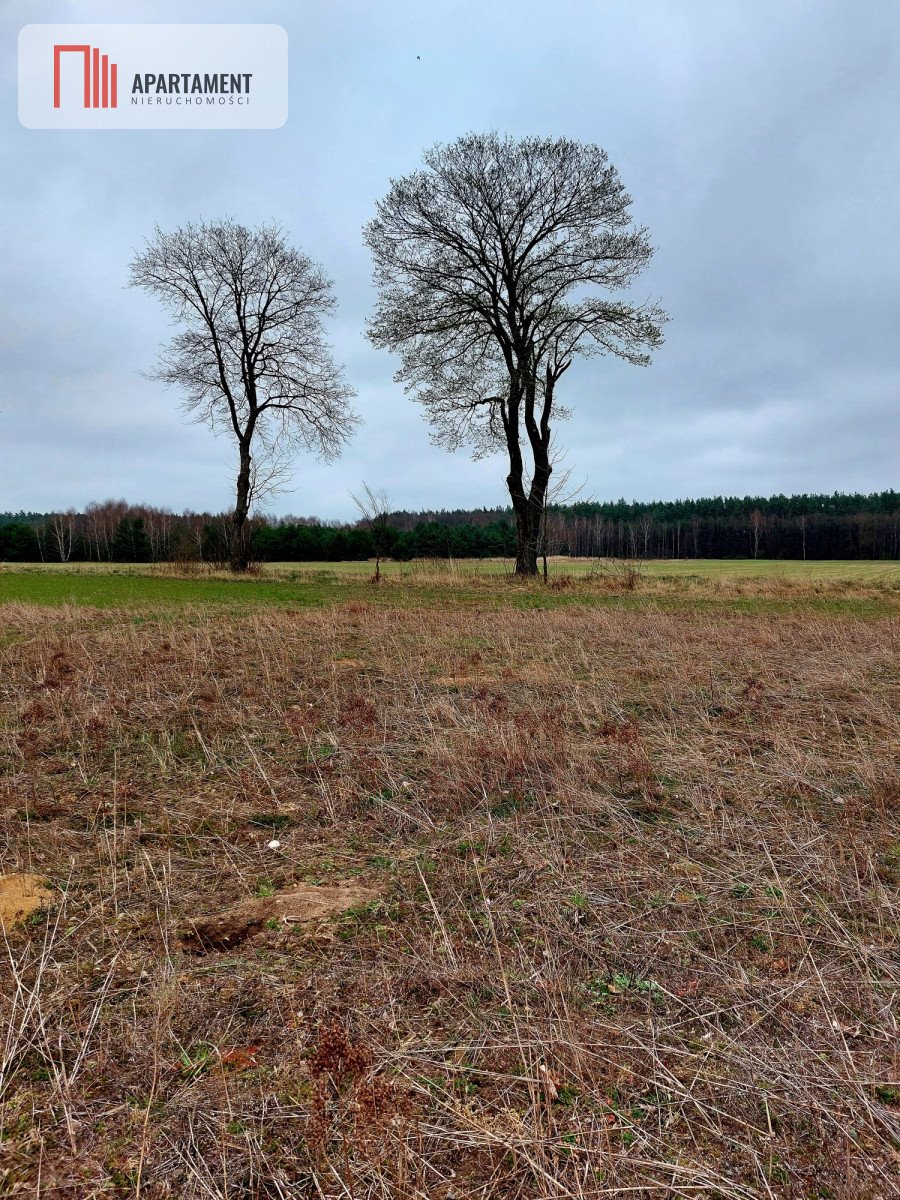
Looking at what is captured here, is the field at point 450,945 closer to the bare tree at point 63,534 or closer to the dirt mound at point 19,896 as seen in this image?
the dirt mound at point 19,896

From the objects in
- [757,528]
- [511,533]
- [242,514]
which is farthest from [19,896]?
[757,528]

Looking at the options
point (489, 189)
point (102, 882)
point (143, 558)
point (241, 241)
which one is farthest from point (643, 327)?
point (143, 558)

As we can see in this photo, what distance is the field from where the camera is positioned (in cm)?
179

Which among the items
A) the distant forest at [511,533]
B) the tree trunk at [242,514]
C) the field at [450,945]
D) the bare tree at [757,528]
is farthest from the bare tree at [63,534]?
the bare tree at [757,528]

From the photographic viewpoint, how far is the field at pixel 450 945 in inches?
70.4

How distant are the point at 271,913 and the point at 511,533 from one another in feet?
249

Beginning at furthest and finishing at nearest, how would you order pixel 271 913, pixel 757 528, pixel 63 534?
pixel 757 528
pixel 63 534
pixel 271 913

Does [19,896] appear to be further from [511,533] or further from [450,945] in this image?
[511,533]

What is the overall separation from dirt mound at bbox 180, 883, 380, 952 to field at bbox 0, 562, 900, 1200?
0.02 meters

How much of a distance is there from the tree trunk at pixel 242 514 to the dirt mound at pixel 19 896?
27.8m

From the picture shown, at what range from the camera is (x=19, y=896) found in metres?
3.09

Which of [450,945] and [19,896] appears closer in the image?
[450,945]

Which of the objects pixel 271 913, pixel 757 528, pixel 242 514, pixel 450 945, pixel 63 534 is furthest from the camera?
pixel 757 528

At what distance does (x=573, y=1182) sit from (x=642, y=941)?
3.68ft
